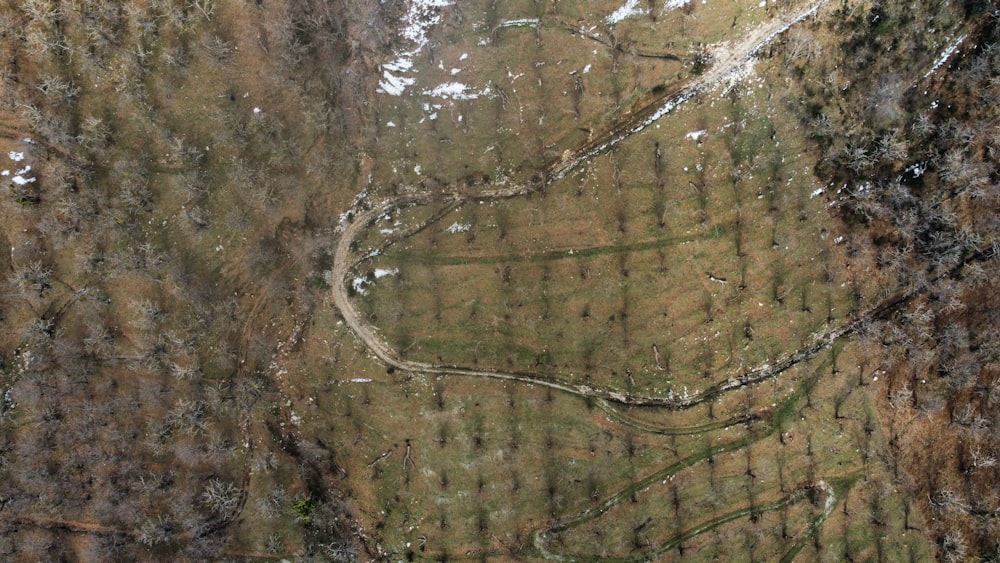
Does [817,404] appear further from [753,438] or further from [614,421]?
[614,421]

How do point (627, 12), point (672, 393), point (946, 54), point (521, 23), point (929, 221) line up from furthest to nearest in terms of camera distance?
1. point (521, 23)
2. point (672, 393)
3. point (627, 12)
4. point (929, 221)
5. point (946, 54)

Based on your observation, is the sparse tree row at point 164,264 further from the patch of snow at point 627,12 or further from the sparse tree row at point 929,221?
the sparse tree row at point 929,221

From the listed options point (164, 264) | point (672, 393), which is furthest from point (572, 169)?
point (164, 264)

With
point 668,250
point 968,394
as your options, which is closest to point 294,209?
point 668,250

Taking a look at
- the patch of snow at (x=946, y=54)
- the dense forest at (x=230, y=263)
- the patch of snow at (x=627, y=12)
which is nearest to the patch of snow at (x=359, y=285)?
the dense forest at (x=230, y=263)

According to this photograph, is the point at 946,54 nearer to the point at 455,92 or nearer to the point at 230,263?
the point at 455,92

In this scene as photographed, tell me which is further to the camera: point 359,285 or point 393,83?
point 393,83
